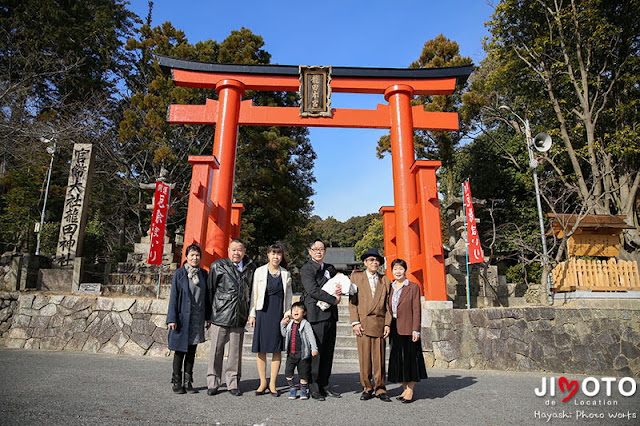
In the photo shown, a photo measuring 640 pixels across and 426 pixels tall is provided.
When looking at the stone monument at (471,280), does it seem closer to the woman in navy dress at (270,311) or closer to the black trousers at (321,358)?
the black trousers at (321,358)

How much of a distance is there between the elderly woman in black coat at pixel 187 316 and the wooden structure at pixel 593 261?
26.5 feet

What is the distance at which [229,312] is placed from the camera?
3.85 m

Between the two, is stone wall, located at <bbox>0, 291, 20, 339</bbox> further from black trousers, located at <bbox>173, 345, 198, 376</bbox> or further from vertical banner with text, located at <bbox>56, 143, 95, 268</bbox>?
black trousers, located at <bbox>173, 345, 198, 376</bbox>

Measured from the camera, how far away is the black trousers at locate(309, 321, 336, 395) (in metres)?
3.71

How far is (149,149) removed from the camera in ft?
49.3

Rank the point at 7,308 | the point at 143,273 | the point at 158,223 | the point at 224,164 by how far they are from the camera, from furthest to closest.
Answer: the point at 143,273 → the point at 158,223 → the point at 224,164 → the point at 7,308

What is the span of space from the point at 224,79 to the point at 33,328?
6016mm

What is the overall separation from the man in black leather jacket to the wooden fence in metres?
7.62

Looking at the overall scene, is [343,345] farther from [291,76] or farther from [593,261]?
[593,261]

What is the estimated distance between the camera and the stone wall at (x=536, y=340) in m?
5.96

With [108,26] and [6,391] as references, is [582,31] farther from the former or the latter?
[108,26]

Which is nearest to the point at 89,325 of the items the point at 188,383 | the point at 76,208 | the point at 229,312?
the point at 76,208

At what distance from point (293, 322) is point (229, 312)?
667 mm

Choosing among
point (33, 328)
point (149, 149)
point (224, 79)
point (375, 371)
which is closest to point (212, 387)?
point (375, 371)
